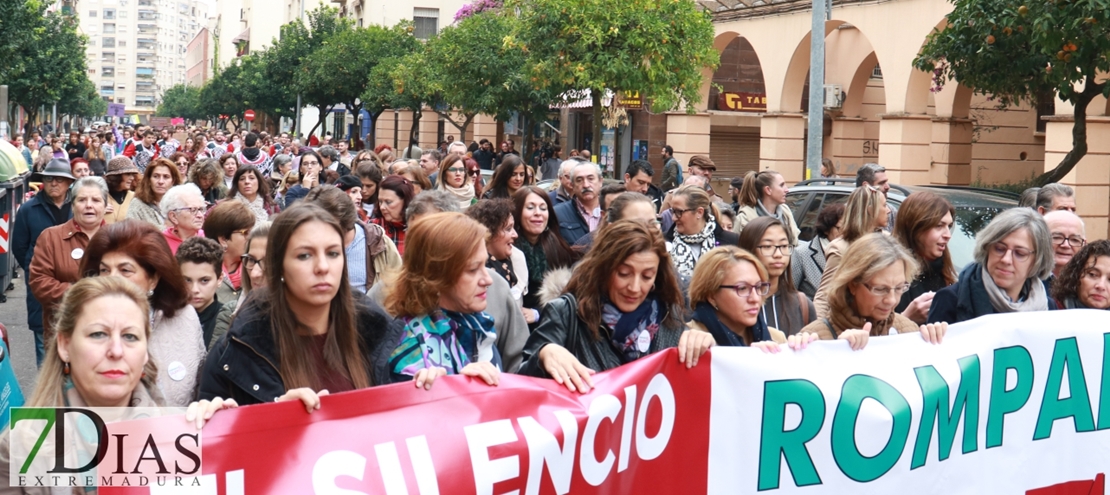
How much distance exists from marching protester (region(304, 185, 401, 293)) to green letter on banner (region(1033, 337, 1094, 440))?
3.25 metres

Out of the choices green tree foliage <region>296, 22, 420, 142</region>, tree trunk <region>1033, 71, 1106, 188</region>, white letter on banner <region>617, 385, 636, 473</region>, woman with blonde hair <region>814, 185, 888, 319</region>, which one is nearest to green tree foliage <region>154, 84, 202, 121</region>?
green tree foliage <region>296, 22, 420, 142</region>

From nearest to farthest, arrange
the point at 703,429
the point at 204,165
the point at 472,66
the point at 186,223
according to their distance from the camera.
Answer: the point at 703,429 → the point at 186,223 → the point at 204,165 → the point at 472,66

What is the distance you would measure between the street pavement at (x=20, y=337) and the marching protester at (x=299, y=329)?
14.1 ft

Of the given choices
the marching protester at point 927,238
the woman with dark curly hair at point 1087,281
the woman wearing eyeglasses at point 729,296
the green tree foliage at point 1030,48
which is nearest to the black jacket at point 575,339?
the woman wearing eyeglasses at point 729,296

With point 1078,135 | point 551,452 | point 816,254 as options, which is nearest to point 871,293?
point 551,452

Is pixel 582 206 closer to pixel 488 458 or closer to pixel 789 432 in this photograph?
pixel 789 432

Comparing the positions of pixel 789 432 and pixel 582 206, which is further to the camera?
pixel 582 206

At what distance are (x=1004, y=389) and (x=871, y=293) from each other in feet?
2.14

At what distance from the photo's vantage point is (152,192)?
9734 millimetres

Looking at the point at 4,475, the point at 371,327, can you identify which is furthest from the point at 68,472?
the point at 371,327

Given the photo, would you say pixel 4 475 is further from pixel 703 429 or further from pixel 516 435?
pixel 703 429

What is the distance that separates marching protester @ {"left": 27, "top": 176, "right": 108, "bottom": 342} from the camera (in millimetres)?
7043

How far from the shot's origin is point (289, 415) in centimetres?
368

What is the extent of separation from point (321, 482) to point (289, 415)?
0.22 meters
